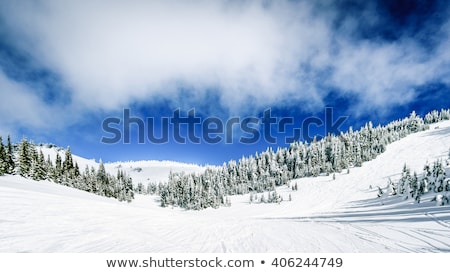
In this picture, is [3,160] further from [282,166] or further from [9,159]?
[282,166]

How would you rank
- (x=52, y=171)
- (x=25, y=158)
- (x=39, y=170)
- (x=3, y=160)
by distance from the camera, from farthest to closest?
(x=52, y=171), (x=39, y=170), (x=25, y=158), (x=3, y=160)

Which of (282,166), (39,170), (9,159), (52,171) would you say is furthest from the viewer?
(282,166)

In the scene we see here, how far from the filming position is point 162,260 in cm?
840

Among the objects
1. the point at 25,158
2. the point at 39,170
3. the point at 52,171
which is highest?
the point at 25,158

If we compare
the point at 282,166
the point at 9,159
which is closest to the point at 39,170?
the point at 9,159

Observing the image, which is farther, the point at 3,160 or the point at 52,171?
the point at 52,171

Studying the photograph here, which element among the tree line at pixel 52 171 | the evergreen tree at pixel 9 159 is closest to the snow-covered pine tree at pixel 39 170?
the tree line at pixel 52 171

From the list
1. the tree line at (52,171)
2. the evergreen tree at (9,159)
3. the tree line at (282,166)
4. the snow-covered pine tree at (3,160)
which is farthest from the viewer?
the tree line at (282,166)

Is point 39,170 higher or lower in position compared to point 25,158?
lower

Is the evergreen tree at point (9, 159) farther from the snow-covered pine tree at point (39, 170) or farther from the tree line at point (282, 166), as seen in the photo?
the tree line at point (282, 166)

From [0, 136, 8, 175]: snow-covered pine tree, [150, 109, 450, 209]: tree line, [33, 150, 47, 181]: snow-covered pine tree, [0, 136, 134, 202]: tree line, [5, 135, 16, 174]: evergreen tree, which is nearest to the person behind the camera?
[0, 136, 8, 175]: snow-covered pine tree

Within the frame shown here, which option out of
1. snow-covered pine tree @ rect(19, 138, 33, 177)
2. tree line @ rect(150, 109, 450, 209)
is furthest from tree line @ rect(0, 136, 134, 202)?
tree line @ rect(150, 109, 450, 209)

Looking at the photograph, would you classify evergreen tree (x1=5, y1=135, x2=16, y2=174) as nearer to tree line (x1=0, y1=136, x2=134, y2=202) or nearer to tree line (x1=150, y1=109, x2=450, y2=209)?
tree line (x1=0, y1=136, x2=134, y2=202)

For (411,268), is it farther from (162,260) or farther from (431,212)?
(431,212)
